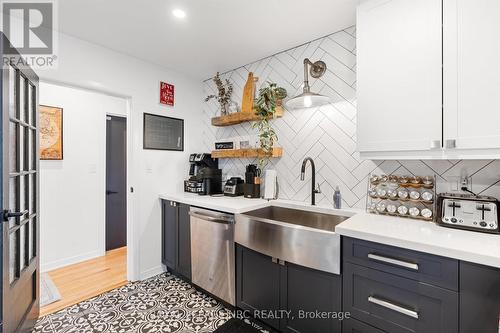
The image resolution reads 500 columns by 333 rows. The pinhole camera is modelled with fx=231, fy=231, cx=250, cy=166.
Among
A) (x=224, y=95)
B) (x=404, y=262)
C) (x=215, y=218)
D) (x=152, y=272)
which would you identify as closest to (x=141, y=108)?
(x=224, y=95)

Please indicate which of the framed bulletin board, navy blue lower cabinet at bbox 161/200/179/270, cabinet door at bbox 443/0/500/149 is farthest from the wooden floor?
cabinet door at bbox 443/0/500/149

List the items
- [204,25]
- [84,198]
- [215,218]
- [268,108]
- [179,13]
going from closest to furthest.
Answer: [179,13]
[204,25]
[215,218]
[268,108]
[84,198]

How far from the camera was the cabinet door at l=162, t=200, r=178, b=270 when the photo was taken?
258 cm

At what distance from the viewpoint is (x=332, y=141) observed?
210 centimetres

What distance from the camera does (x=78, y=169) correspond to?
310 centimetres

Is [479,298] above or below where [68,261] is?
above

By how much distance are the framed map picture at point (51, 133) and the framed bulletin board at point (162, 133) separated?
121 centimetres

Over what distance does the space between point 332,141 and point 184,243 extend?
1.82 meters

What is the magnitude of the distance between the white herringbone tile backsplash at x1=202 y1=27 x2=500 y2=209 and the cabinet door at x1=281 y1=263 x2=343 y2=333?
0.78 metres

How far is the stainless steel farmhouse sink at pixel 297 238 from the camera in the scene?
1.42m

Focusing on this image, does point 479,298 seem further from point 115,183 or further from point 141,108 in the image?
point 115,183

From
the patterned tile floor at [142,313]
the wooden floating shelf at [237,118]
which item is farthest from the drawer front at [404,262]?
the wooden floating shelf at [237,118]

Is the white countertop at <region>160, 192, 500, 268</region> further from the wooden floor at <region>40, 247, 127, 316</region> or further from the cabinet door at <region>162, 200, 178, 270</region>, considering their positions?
the wooden floor at <region>40, 247, 127, 316</region>

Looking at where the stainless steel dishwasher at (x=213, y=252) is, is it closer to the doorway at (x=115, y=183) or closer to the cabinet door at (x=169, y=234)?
the cabinet door at (x=169, y=234)
